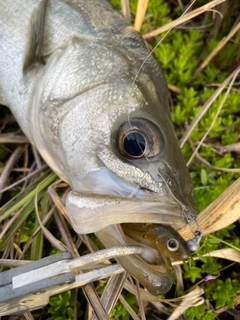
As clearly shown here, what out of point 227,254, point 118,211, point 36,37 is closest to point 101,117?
point 118,211

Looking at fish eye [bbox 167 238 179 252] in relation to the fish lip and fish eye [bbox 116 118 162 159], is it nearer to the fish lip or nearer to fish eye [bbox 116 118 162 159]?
the fish lip

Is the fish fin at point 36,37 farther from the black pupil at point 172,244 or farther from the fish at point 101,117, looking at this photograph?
the black pupil at point 172,244

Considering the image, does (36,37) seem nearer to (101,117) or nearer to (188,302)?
(101,117)

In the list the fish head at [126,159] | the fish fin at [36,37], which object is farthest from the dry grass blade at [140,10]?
the fish head at [126,159]

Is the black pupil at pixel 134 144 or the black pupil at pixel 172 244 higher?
the black pupil at pixel 134 144

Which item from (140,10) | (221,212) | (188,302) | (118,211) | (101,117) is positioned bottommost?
(188,302)

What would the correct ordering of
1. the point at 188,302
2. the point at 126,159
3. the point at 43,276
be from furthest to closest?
the point at 188,302 < the point at 126,159 < the point at 43,276
